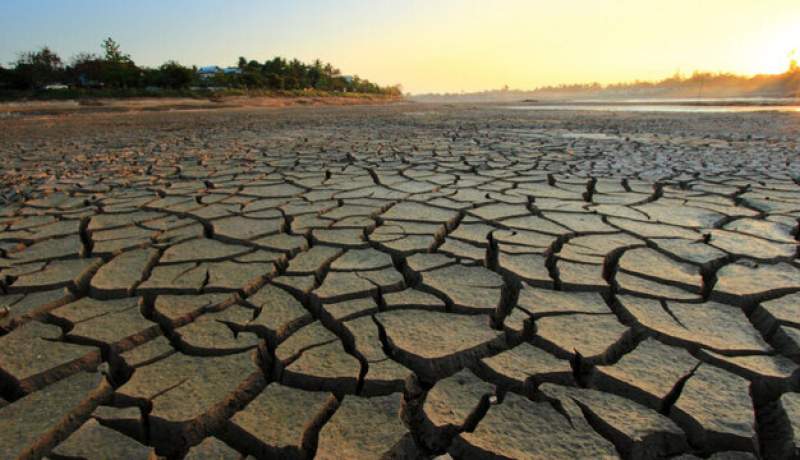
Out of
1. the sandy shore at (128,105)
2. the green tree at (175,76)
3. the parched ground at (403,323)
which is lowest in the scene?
the parched ground at (403,323)

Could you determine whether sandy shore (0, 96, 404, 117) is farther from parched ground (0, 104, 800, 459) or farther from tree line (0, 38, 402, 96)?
parched ground (0, 104, 800, 459)

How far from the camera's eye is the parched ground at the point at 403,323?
105cm

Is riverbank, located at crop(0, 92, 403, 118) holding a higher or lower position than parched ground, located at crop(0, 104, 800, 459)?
higher

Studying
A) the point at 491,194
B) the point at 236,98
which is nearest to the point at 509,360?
the point at 491,194

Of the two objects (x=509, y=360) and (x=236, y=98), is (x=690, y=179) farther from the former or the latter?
(x=236, y=98)

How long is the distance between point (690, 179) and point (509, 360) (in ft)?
10.1

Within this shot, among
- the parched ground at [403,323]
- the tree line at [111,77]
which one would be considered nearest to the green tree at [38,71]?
the tree line at [111,77]

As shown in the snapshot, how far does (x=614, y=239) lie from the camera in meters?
2.20

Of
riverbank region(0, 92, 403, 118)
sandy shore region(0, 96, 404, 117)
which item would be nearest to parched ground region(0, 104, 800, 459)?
sandy shore region(0, 96, 404, 117)

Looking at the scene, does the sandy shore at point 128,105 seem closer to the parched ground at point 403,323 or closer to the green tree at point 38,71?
the green tree at point 38,71

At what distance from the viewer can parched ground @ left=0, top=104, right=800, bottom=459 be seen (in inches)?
41.2

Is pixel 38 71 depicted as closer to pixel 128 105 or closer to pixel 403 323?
pixel 128 105

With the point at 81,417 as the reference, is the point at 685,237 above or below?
above

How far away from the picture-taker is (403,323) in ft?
4.86
